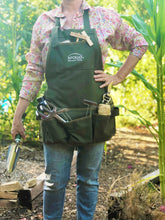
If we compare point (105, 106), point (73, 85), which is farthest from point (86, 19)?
point (105, 106)

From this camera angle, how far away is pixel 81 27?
165 centimetres

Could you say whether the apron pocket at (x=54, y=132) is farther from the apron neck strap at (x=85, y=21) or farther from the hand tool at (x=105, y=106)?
the apron neck strap at (x=85, y=21)

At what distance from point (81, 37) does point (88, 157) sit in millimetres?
667

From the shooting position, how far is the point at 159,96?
78.5 inches

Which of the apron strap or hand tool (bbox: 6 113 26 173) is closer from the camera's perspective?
the apron strap

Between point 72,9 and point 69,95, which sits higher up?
point 72,9

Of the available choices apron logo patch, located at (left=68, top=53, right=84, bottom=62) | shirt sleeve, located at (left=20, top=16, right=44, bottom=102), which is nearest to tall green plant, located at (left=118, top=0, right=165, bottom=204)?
apron logo patch, located at (left=68, top=53, right=84, bottom=62)

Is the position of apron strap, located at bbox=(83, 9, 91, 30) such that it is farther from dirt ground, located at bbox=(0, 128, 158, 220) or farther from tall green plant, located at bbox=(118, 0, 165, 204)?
dirt ground, located at bbox=(0, 128, 158, 220)

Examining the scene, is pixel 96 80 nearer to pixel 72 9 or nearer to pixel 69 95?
pixel 69 95

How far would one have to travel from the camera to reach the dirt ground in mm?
2307

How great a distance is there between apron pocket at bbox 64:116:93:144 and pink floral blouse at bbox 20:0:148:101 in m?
0.33

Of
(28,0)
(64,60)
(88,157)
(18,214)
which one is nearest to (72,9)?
(64,60)

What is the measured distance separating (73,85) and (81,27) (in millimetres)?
329

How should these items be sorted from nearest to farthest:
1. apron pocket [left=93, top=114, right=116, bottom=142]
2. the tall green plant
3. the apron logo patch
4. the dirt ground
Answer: the apron logo patch
apron pocket [left=93, top=114, right=116, bottom=142]
the tall green plant
the dirt ground
